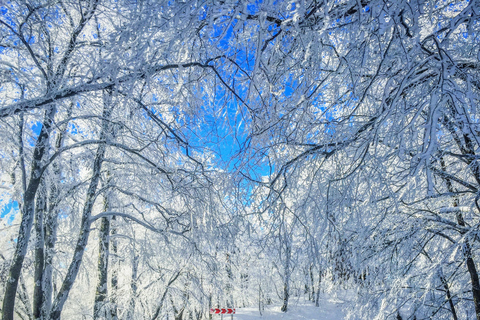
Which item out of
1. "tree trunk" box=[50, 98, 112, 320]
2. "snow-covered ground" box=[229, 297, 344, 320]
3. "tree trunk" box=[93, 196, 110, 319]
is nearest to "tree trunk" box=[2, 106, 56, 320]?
"tree trunk" box=[50, 98, 112, 320]

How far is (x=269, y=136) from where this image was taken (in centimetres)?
252

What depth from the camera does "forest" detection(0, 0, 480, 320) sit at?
199cm

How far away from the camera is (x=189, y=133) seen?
12.0 ft

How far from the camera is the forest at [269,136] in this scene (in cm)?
199

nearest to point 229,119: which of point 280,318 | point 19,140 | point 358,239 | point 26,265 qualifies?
point 358,239

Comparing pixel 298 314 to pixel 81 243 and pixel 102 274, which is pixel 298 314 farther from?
pixel 81 243

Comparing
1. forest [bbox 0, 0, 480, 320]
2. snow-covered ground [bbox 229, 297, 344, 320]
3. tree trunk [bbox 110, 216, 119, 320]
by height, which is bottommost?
snow-covered ground [bbox 229, 297, 344, 320]

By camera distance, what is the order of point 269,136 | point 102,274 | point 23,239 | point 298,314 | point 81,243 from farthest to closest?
point 298,314 < point 102,274 < point 81,243 < point 23,239 < point 269,136

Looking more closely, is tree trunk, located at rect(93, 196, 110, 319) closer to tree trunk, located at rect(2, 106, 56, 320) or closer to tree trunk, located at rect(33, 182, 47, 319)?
tree trunk, located at rect(33, 182, 47, 319)

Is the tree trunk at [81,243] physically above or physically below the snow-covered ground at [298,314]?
above

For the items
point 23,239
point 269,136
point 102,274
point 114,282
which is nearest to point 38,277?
point 23,239

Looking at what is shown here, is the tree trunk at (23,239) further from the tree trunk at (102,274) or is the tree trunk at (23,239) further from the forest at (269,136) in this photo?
the tree trunk at (102,274)

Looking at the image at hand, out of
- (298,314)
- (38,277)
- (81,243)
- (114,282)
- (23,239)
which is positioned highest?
(23,239)

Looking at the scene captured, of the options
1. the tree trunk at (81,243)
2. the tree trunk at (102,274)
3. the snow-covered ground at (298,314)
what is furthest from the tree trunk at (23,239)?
the snow-covered ground at (298,314)
